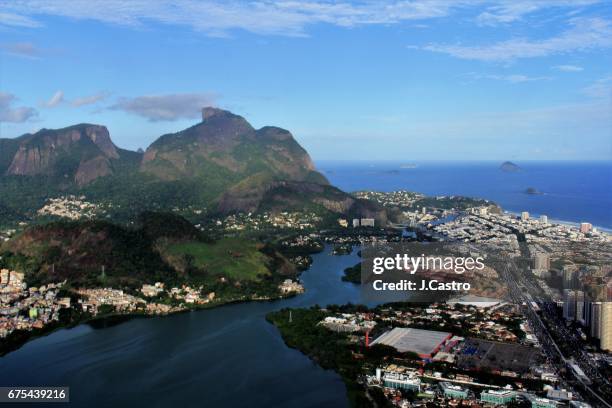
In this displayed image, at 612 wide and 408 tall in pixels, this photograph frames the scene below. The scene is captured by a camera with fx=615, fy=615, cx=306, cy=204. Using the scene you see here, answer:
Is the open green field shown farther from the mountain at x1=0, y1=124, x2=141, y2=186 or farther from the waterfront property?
the mountain at x1=0, y1=124, x2=141, y2=186

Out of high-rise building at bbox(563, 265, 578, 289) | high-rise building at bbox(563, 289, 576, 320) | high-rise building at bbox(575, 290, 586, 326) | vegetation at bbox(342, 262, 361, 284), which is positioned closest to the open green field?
vegetation at bbox(342, 262, 361, 284)

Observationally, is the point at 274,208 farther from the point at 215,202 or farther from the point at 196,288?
the point at 196,288

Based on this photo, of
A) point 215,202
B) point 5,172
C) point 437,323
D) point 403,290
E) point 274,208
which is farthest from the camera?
point 5,172

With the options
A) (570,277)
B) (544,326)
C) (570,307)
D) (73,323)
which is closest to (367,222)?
(570,277)

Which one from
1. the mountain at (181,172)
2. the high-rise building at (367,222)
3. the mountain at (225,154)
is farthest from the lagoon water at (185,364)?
the mountain at (225,154)

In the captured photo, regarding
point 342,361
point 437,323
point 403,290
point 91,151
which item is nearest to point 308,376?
point 342,361

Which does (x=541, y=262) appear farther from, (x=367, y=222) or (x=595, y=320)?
(x=367, y=222)
